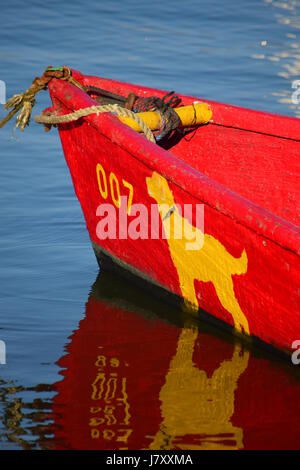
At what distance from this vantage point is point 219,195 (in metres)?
4.00

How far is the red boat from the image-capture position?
3961 mm

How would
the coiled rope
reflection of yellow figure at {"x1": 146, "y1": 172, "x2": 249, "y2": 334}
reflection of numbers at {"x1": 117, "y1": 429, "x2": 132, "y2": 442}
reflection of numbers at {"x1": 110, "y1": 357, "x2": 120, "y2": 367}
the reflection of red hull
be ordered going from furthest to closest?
the coiled rope < reflection of yellow figure at {"x1": 146, "y1": 172, "x2": 249, "y2": 334} < reflection of numbers at {"x1": 110, "y1": 357, "x2": 120, "y2": 367} < the reflection of red hull < reflection of numbers at {"x1": 117, "y1": 429, "x2": 132, "y2": 442}

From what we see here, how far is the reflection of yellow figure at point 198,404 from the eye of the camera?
3.48 m

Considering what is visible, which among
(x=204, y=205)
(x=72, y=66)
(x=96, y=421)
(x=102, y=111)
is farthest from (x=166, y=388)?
(x=72, y=66)

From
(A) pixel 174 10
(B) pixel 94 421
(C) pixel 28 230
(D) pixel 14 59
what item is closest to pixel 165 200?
(B) pixel 94 421

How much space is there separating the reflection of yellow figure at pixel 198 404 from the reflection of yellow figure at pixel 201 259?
0.22 metres

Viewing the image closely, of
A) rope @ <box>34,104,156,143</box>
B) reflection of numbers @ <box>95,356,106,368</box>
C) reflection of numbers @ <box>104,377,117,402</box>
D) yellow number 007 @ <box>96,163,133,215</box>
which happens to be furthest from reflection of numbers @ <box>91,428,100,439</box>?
rope @ <box>34,104,156,143</box>

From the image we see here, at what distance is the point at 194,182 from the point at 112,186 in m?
0.76

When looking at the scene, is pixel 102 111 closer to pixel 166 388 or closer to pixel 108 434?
pixel 166 388

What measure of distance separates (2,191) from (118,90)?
1.30 m

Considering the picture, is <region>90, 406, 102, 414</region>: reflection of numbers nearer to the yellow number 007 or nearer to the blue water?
the blue water

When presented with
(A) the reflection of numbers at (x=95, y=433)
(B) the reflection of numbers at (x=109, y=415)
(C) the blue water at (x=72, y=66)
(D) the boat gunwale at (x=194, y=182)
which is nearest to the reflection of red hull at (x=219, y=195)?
(D) the boat gunwale at (x=194, y=182)

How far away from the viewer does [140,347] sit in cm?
428

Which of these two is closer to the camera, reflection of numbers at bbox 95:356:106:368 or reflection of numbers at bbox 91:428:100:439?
reflection of numbers at bbox 91:428:100:439
